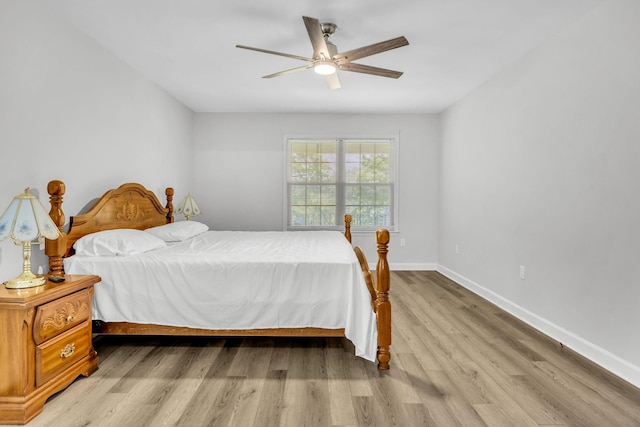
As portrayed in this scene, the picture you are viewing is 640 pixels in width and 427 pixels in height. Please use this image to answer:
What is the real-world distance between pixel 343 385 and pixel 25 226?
6.47 ft

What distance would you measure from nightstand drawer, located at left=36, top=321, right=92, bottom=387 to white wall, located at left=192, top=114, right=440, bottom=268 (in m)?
3.29

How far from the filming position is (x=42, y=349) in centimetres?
182

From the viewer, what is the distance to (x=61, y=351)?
1946 mm

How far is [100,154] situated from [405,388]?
10.2 feet

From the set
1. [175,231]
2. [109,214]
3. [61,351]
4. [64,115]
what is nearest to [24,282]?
[61,351]

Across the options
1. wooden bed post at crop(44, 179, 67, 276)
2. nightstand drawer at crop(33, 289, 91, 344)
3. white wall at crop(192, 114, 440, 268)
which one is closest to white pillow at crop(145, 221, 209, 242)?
wooden bed post at crop(44, 179, 67, 276)

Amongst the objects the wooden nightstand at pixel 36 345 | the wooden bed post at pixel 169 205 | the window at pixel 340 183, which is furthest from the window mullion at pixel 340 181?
the wooden nightstand at pixel 36 345

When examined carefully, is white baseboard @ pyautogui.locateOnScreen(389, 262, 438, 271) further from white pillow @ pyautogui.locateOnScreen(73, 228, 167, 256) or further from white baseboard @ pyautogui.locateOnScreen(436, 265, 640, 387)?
white pillow @ pyautogui.locateOnScreen(73, 228, 167, 256)

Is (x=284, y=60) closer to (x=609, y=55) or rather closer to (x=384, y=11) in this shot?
(x=384, y=11)

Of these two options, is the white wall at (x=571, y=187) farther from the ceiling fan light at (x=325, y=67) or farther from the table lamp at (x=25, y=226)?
the table lamp at (x=25, y=226)

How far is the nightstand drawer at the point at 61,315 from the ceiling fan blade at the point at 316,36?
2.19m

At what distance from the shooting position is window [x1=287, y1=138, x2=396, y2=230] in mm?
5430

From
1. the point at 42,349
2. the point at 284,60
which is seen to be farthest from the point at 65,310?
the point at 284,60

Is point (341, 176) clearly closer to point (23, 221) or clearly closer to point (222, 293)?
point (222, 293)
